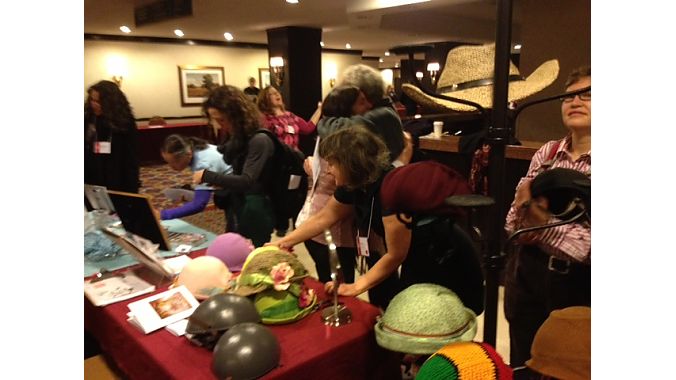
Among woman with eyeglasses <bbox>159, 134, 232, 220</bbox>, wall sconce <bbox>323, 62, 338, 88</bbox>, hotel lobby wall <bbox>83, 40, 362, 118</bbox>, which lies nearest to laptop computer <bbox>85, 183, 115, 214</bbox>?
woman with eyeglasses <bbox>159, 134, 232, 220</bbox>

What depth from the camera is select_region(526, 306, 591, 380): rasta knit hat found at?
2.75 ft

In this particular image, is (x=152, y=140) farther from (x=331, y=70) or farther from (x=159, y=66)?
(x=331, y=70)

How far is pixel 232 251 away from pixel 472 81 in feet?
3.72

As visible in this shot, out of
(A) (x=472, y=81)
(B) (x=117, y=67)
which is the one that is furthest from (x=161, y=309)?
(B) (x=117, y=67)

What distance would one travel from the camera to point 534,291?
1.78 metres

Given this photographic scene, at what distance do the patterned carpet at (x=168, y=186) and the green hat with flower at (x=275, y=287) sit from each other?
3.30 meters

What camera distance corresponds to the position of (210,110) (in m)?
2.78

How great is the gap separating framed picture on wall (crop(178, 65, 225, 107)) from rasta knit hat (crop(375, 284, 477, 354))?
1162 centimetres

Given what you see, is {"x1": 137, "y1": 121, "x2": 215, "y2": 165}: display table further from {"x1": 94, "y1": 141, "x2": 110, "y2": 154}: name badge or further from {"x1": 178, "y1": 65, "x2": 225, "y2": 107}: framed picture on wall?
{"x1": 94, "y1": 141, "x2": 110, "y2": 154}: name badge

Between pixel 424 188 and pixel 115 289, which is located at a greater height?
pixel 424 188

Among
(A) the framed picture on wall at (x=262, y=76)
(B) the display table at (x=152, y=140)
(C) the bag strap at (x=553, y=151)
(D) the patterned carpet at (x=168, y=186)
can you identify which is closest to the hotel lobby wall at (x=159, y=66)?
(A) the framed picture on wall at (x=262, y=76)

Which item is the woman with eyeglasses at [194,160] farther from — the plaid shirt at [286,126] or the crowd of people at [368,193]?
the plaid shirt at [286,126]
